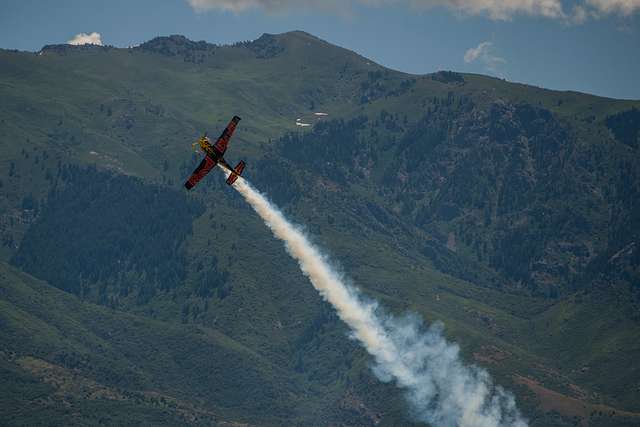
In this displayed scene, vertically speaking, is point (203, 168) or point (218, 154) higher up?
point (218, 154)

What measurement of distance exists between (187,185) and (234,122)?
14.1 metres

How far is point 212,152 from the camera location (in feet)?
599

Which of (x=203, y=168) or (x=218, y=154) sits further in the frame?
(x=203, y=168)

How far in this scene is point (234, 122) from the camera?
188375mm

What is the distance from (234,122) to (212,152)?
316 inches

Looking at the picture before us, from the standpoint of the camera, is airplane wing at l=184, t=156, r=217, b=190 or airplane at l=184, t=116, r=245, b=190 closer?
airplane at l=184, t=116, r=245, b=190

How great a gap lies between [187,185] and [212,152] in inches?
584

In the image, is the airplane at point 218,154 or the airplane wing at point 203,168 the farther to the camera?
the airplane wing at point 203,168

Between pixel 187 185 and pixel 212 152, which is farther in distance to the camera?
pixel 187 185

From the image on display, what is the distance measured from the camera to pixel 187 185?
→ 7707 inches
